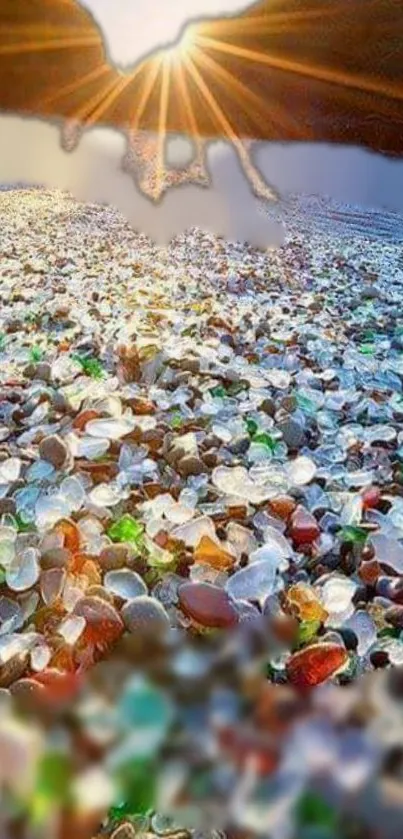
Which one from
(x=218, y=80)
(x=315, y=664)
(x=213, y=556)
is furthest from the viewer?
(x=218, y=80)

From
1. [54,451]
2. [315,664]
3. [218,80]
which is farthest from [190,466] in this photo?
[218,80]

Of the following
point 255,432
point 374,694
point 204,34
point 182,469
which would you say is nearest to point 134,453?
point 182,469

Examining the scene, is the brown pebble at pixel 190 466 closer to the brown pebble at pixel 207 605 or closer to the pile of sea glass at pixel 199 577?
the pile of sea glass at pixel 199 577

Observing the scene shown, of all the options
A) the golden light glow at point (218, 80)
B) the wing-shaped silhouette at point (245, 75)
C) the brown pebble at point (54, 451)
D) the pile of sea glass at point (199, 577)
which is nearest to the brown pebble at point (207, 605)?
the pile of sea glass at point (199, 577)

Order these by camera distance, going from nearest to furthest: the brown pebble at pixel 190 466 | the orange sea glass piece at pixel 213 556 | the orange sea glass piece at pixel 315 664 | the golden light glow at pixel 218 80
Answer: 1. the orange sea glass piece at pixel 315 664
2. the orange sea glass piece at pixel 213 556
3. the brown pebble at pixel 190 466
4. the golden light glow at pixel 218 80

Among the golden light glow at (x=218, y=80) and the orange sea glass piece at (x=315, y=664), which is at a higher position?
the golden light glow at (x=218, y=80)

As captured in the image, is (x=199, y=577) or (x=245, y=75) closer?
(x=199, y=577)

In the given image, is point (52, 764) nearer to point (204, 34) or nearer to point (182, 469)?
point (182, 469)

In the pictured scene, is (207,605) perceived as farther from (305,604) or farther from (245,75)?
(245,75)

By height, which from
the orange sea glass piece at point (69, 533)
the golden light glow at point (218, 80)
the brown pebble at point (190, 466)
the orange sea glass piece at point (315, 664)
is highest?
the golden light glow at point (218, 80)
